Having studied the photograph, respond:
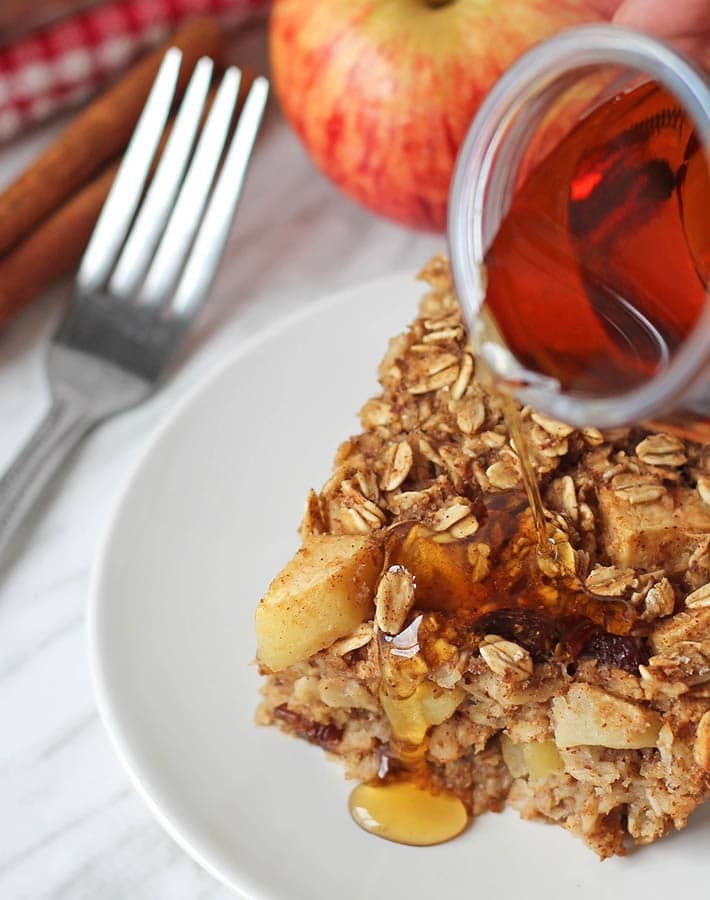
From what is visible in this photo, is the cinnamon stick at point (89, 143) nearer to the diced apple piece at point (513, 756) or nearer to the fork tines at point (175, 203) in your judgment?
the fork tines at point (175, 203)

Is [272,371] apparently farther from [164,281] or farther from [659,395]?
[659,395]

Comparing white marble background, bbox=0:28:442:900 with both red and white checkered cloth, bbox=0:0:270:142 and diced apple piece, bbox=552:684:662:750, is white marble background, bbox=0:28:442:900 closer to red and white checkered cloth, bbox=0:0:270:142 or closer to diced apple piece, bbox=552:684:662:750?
red and white checkered cloth, bbox=0:0:270:142

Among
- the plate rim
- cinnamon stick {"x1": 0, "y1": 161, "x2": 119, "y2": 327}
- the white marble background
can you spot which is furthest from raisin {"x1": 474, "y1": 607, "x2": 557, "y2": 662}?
A: cinnamon stick {"x1": 0, "y1": 161, "x2": 119, "y2": 327}

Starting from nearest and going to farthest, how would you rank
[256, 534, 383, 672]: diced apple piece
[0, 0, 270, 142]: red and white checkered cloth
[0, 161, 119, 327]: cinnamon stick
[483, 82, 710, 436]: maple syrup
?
[483, 82, 710, 436]: maple syrup, [256, 534, 383, 672]: diced apple piece, [0, 161, 119, 327]: cinnamon stick, [0, 0, 270, 142]: red and white checkered cloth

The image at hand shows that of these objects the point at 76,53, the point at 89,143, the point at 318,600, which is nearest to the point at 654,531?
the point at 318,600

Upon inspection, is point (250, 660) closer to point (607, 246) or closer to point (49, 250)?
point (607, 246)

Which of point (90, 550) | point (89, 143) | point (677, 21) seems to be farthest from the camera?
point (89, 143)
